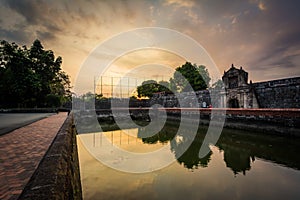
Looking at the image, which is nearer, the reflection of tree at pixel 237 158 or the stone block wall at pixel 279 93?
the reflection of tree at pixel 237 158

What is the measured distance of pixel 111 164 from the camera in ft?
15.5

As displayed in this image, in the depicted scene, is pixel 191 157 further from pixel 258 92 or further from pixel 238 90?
pixel 238 90

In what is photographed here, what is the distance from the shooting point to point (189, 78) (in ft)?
95.0

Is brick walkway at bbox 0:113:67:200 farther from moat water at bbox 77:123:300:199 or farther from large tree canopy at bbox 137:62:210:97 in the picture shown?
large tree canopy at bbox 137:62:210:97

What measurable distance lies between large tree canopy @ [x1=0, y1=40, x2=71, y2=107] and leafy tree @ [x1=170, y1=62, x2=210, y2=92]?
20.1 metres

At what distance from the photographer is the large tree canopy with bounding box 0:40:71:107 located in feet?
59.0

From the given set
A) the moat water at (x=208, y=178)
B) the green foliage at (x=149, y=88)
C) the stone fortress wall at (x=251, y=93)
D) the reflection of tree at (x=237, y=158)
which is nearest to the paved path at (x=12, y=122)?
the moat water at (x=208, y=178)

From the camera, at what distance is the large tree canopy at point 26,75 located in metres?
18.0

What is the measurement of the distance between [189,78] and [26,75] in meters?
22.9

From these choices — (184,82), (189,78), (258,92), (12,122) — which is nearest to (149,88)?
(184,82)

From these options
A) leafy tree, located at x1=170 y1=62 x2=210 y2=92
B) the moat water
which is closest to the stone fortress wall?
the moat water

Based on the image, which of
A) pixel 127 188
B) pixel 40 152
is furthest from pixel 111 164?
pixel 40 152

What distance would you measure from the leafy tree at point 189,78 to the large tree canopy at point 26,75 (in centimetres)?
2008

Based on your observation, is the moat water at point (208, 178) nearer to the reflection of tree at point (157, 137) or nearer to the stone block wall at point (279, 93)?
the reflection of tree at point (157, 137)
